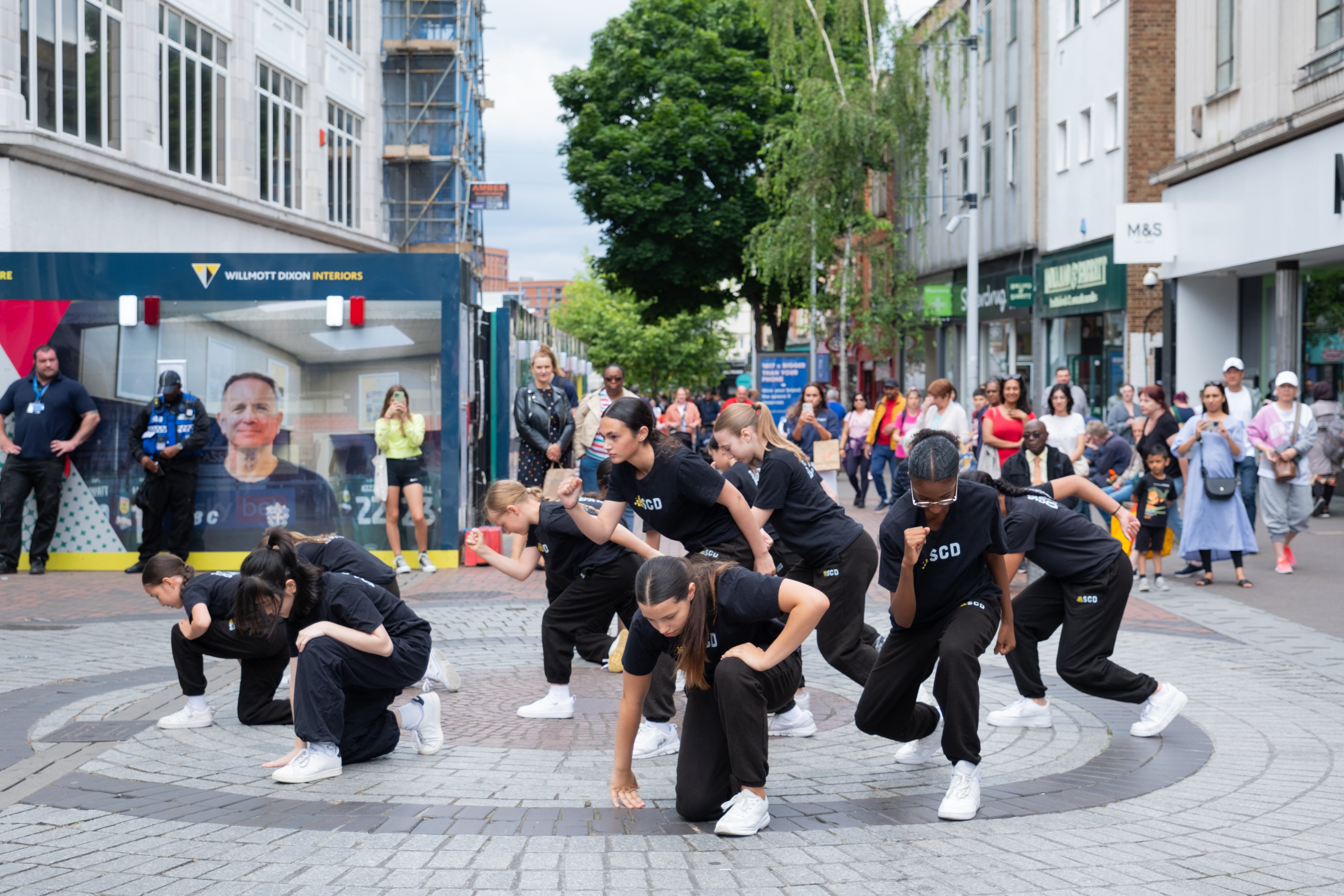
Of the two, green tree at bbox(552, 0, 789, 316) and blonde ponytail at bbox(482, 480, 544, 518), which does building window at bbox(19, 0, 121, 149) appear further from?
green tree at bbox(552, 0, 789, 316)

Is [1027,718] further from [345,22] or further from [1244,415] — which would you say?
[345,22]

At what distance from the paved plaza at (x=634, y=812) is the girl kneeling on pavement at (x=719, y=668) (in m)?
0.14

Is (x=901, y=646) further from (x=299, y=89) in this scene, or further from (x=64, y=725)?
(x=299, y=89)

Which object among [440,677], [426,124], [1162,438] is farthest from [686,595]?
[426,124]

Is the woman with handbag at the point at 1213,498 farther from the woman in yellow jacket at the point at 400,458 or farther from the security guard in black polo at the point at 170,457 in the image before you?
the security guard in black polo at the point at 170,457

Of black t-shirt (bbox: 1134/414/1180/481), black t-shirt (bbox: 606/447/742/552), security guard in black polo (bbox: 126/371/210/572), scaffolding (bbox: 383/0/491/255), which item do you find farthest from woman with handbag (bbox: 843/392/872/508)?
scaffolding (bbox: 383/0/491/255)

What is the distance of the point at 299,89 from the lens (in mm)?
29547

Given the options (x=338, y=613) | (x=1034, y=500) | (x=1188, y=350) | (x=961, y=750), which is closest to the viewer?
(x=961, y=750)

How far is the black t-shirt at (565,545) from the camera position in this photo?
292 inches

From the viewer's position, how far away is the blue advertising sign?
85.9 feet

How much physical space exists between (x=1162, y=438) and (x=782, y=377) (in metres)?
14.6

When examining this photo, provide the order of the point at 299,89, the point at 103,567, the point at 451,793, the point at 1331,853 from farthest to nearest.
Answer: the point at 299,89
the point at 103,567
the point at 451,793
the point at 1331,853

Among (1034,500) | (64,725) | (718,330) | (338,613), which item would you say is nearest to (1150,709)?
(1034,500)

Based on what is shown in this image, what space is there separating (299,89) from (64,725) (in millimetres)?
24817
